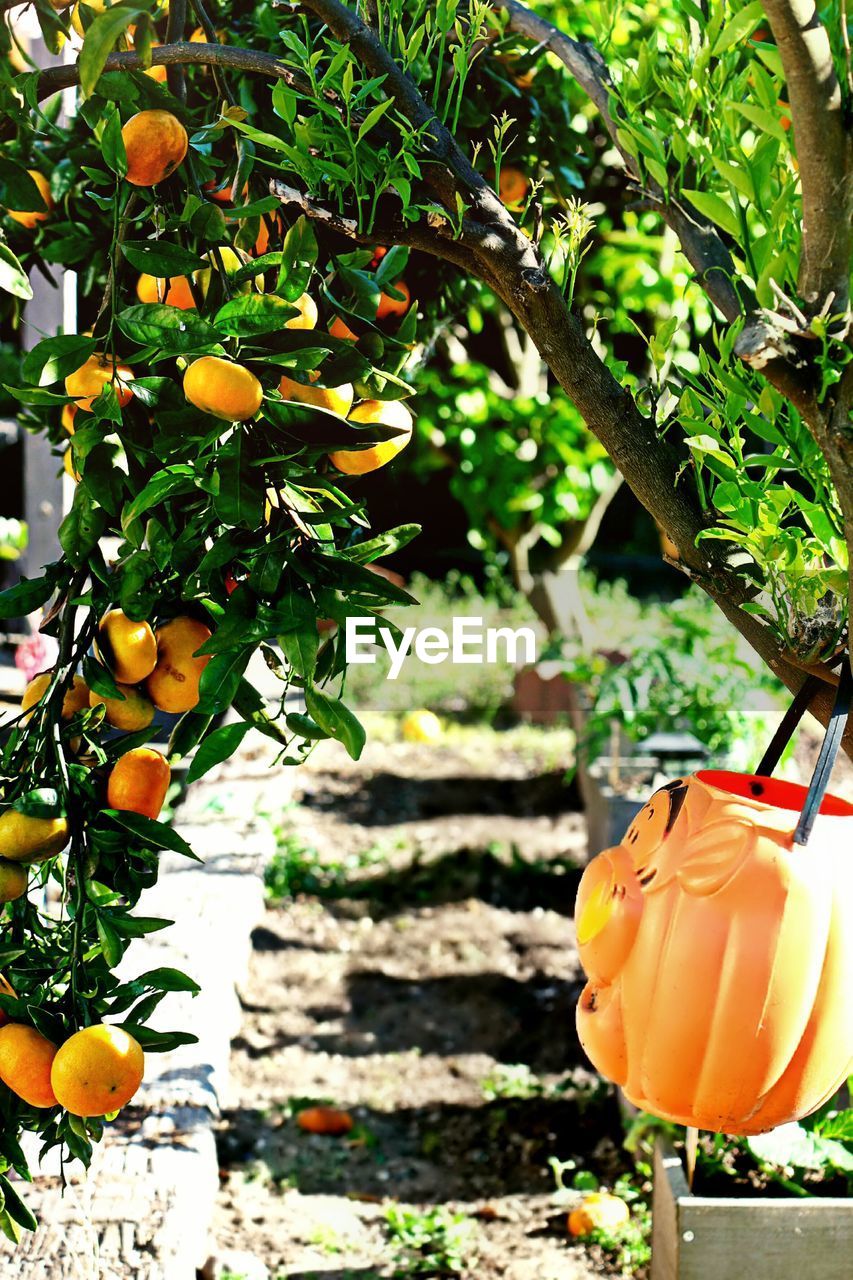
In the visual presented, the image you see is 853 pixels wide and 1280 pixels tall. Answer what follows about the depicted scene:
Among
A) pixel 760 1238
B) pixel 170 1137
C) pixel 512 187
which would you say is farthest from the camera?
pixel 170 1137

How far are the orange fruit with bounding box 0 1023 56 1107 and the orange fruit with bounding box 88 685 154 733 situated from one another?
0.29 metres

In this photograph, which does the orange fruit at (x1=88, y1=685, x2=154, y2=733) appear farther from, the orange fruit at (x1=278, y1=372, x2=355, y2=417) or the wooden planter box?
the wooden planter box

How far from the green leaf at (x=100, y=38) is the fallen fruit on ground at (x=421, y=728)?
5323 mm

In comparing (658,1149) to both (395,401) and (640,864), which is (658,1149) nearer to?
(640,864)

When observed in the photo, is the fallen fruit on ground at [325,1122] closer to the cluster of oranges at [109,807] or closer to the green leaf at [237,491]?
the cluster of oranges at [109,807]

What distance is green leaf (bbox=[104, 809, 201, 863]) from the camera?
110cm

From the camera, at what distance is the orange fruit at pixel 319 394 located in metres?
1.05

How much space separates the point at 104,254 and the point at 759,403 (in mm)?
793

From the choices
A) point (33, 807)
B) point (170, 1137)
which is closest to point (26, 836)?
point (33, 807)

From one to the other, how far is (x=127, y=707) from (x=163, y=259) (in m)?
0.43

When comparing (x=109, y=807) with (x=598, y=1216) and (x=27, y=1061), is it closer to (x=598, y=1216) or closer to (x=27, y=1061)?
(x=27, y=1061)

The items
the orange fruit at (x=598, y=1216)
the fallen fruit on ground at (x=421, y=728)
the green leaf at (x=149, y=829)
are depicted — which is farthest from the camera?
the fallen fruit on ground at (x=421, y=728)

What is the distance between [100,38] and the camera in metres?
0.80

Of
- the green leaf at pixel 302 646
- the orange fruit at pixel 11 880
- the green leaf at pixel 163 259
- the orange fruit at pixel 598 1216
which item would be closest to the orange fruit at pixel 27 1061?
the orange fruit at pixel 11 880
